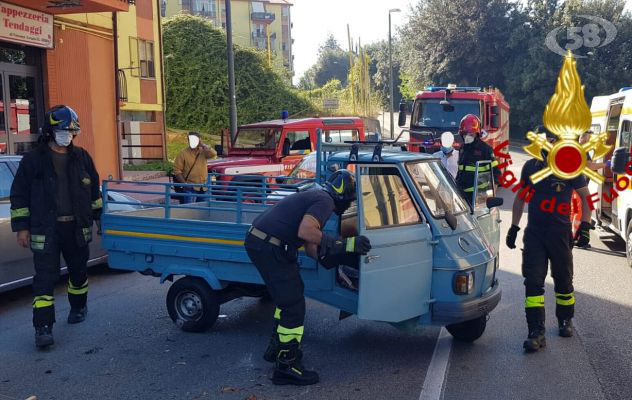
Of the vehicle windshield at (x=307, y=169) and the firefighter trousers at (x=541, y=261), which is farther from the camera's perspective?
the vehicle windshield at (x=307, y=169)

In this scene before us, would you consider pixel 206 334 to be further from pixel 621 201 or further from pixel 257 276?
pixel 621 201

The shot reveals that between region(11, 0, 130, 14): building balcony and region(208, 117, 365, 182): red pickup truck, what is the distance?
14.3 feet

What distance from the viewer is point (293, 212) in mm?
4875

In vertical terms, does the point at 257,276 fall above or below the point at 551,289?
above

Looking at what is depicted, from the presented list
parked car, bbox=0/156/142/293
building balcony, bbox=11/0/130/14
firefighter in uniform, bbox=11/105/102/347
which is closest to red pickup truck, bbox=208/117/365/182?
building balcony, bbox=11/0/130/14

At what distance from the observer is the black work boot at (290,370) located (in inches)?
192

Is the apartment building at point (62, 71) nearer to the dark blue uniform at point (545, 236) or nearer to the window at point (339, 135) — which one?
the window at point (339, 135)

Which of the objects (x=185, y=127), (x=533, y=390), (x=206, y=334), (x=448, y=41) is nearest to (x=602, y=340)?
(x=533, y=390)

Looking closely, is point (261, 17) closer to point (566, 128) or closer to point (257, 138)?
point (257, 138)

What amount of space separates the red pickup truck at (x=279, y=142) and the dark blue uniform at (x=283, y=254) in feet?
25.1

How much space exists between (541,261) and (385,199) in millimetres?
1534

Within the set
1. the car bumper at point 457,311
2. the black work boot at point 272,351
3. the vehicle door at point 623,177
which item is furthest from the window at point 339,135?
the car bumper at point 457,311

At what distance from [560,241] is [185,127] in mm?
29237

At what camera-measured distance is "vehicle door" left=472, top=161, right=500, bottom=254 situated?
6523 millimetres
